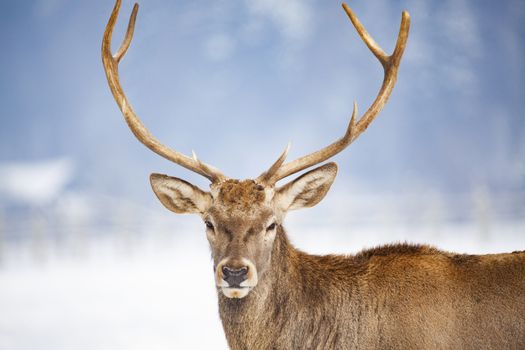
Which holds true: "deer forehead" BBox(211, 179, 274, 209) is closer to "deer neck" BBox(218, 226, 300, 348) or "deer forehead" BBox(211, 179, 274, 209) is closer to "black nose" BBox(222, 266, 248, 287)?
"deer neck" BBox(218, 226, 300, 348)

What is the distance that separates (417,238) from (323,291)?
13.7m

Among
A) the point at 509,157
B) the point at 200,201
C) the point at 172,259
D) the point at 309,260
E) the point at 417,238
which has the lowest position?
the point at 309,260

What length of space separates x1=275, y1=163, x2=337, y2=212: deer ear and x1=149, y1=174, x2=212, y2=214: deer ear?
65 cm

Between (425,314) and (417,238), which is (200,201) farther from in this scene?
(417,238)

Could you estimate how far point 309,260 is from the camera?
5.19 metres

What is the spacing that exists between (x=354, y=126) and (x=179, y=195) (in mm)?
1695

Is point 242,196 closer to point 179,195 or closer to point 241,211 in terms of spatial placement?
point 241,211

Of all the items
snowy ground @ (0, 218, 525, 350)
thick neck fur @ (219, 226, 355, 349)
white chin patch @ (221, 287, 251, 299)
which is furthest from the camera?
snowy ground @ (0, 218, 525, 350)

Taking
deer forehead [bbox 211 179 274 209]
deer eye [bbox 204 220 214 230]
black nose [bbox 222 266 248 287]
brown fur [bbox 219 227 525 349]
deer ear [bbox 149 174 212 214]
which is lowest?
brown fur [bbox 219 227 525 349]

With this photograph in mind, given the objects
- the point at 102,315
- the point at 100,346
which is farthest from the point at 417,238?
the point at 100,346

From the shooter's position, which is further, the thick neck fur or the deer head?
the thick neck fur

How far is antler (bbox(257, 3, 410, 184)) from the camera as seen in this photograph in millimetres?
5223

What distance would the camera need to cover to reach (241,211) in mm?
4832

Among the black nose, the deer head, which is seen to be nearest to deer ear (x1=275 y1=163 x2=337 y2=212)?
the deer head
